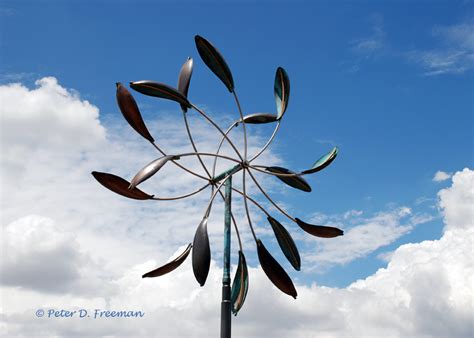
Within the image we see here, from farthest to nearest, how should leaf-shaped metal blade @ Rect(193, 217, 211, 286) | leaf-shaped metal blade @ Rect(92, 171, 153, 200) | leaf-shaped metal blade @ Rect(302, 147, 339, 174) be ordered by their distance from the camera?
leaf-shaped metal blade @ Rect(302, 147, 339, 174) → leaf-shaped metal blade @ Rect(92, 171, 153, 200) → leaf-shaped metal blade @ Rect(193, 217, 211, 286)

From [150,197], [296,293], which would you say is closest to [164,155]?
[150,197]

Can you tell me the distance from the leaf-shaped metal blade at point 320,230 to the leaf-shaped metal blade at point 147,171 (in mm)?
2474

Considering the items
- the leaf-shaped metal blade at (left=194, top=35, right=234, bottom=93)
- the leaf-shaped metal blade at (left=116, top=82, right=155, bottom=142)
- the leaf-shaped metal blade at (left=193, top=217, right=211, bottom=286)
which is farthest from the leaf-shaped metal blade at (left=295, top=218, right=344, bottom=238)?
the leaf-shaped metal blade at (left=116, top=82, right=155, bottom=142)

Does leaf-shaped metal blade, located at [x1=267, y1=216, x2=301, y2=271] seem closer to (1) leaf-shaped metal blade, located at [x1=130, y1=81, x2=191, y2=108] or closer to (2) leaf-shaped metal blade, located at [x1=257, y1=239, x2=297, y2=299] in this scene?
(2) leaf-shaped metal blade, located at [x1=257, y1=239, x2=297, y2=299]

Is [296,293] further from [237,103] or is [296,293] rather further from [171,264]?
[237,103]

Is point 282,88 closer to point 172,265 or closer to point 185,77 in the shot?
point 185,77

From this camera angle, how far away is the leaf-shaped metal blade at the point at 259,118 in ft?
32.1

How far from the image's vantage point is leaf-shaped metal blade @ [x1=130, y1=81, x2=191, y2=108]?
332 inches

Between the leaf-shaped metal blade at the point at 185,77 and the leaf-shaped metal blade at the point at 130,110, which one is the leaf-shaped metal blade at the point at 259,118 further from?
the leaf-shaped metal blade at the point at 130,110

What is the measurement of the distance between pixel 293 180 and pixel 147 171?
2645mm

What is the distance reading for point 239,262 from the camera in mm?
9828

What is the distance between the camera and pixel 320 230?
31.2 feet

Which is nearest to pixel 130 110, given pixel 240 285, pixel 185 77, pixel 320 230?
pixel 185 77

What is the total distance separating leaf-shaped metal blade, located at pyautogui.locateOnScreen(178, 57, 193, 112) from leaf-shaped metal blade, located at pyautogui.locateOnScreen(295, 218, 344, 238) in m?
2.51
